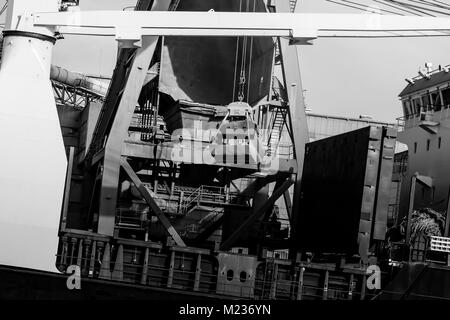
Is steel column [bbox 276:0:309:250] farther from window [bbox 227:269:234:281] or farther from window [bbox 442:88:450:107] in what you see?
window [bbox 442:88:450:107]

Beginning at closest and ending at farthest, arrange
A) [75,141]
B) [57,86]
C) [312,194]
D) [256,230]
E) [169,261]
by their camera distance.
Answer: [169,261] < [312,194] < [256,230] < [75,141] < [57,86]

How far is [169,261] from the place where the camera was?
18406mm

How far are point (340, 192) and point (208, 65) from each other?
730 centimetres

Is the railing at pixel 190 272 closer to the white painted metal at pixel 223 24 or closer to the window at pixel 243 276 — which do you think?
the window at pixel 243 276

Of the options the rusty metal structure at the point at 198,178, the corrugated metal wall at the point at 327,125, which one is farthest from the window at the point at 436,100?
the corrugated metal wall at the point at 327,125

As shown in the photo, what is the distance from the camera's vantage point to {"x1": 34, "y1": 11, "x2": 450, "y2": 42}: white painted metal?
63.0 feet

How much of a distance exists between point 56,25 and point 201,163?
18.0ft

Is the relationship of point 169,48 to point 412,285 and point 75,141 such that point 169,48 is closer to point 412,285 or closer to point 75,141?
point 75,141

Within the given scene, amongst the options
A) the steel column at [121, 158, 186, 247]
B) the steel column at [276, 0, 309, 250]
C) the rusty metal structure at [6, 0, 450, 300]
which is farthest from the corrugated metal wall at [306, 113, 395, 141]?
the steel column at [121, 158, 186, 247]

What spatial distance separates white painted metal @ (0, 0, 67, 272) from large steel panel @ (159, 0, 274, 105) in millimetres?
6289

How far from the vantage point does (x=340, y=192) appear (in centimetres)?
1998

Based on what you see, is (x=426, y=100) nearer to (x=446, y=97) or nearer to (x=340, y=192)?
(x=446, y=97)
